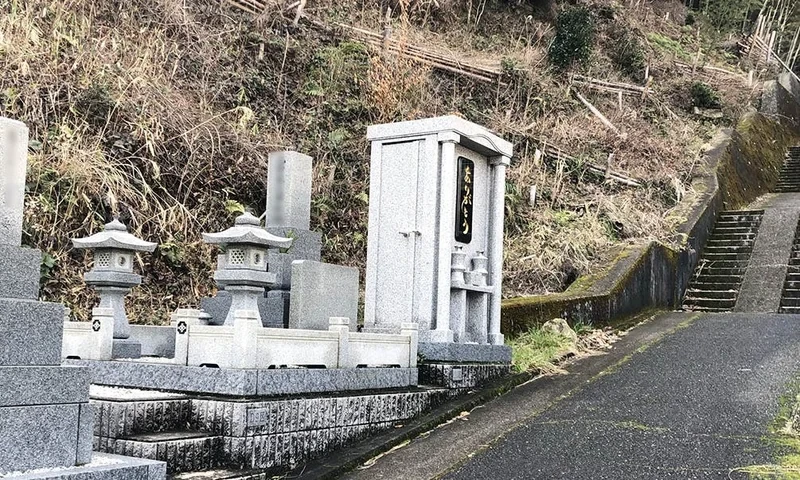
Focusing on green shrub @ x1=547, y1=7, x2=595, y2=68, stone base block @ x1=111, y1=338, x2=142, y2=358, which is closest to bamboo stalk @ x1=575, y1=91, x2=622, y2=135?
green shrub @ x1=547, y1=7, x2=595, y2=68

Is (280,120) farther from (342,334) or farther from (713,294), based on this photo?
(713,294)

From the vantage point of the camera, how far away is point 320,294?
22.7 feet

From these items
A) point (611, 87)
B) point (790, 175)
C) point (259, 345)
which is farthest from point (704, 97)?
point (259, 345)

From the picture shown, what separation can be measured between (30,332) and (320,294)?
319 cm

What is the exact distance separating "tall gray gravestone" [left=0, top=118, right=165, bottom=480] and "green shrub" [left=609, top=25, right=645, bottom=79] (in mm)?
20862

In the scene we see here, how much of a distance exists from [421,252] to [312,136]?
235 inches

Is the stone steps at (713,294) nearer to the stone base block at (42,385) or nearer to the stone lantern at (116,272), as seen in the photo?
the stone lantern at (116,272)

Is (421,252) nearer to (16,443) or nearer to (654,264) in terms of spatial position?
(16,443)

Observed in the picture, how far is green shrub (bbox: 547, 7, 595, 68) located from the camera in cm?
1975

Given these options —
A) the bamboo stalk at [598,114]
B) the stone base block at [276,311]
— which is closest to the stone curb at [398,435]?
the stone base block at [276,311]

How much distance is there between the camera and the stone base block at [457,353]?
767 cm

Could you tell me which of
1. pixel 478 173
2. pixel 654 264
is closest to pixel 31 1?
pixel 478 173

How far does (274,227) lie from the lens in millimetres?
7992

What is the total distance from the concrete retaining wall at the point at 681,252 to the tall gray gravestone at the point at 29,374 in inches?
246
